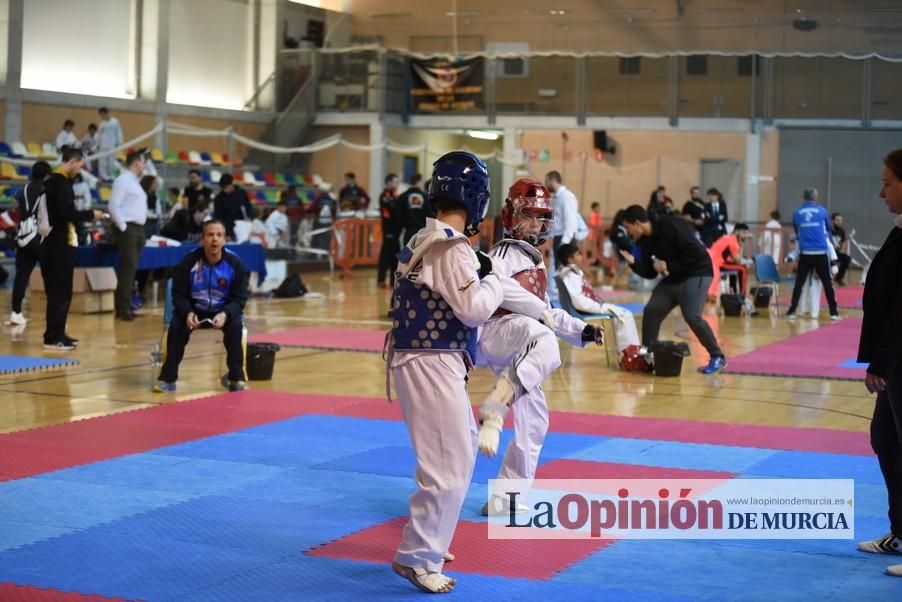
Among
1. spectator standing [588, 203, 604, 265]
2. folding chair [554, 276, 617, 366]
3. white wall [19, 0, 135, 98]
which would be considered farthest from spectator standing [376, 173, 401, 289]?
white wall [19, 0, 135, 98]

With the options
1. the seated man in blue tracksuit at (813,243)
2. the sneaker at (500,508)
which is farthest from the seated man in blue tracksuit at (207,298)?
the seated man in blue tracksuit at (813,243)

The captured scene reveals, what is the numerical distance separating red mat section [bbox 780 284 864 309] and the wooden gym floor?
5.00 m

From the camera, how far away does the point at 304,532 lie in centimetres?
554

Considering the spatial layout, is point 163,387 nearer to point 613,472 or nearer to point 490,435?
point 613,472

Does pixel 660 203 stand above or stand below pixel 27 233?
above

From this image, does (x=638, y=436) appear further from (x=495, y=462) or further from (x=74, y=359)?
(x=74, y=359)

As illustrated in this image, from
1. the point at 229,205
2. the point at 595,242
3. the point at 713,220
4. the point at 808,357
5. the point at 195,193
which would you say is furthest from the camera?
the point at 595,242

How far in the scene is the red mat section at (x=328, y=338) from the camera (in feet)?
41.9

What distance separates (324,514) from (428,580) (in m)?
1.34

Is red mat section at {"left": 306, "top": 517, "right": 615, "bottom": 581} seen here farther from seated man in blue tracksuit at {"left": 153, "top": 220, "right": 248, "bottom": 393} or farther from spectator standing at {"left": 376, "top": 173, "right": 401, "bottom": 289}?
spectator standing at {"left": 376, "top": 173, "right": 401, "bottom": 289}

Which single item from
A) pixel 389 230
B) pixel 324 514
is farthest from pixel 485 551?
pixel 389 230

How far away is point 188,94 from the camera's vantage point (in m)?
28.7

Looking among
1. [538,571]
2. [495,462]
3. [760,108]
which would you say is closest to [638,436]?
[495,462]

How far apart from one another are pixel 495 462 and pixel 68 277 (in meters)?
6.41
